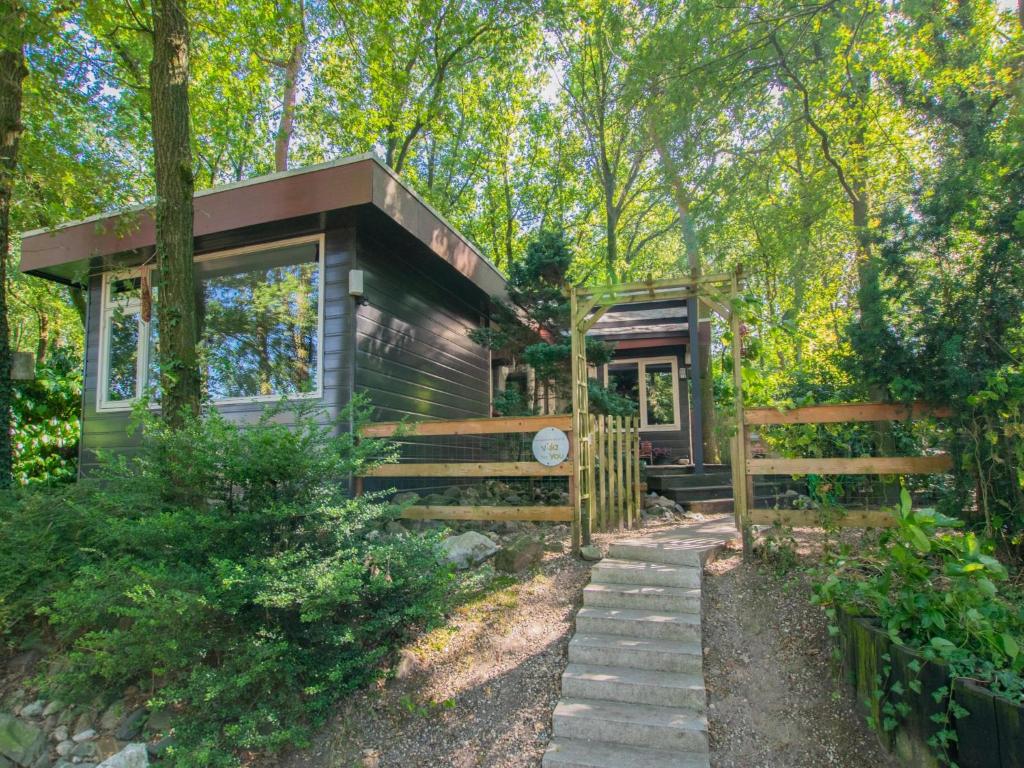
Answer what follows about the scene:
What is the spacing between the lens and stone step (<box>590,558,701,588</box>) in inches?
154

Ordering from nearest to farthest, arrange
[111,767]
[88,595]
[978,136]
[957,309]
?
[111,767], [88,595], [957,309], [978,136]

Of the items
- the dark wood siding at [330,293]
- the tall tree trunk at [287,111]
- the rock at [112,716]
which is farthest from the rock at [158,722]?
the tall tree trunk at [287,111]

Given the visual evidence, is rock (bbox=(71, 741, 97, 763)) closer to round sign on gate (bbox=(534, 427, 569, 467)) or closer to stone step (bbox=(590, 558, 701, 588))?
stone step (bbox=(590, 558, 701, 588))

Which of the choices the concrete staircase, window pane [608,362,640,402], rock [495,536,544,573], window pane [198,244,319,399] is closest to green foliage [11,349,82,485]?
window pane [198,244,319,399]

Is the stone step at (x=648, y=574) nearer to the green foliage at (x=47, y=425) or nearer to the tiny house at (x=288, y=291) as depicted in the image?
the tiny house at (x=288, y=291)

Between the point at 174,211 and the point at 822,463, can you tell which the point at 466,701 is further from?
the point at 174,211

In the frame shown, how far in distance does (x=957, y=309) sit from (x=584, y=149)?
1375 centimetres

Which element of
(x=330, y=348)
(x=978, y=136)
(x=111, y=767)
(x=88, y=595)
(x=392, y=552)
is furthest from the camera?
(x=330, y=348)

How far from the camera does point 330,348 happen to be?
231 inches

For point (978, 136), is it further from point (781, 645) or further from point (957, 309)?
point (781, 645)

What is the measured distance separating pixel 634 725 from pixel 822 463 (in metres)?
2.42

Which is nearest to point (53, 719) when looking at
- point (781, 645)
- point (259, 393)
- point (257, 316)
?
point (259, 393)

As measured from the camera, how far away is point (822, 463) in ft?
13.8

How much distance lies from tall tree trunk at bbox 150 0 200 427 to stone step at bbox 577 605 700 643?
3.37m
